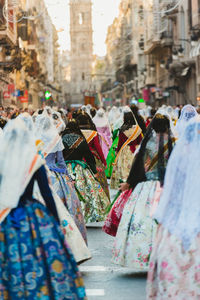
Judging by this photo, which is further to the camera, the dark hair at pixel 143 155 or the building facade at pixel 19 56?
the building facade at pixel 19 56

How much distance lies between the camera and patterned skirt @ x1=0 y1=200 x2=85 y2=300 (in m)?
5.45

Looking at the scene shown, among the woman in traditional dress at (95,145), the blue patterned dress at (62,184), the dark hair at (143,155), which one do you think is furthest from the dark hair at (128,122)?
the dark hair at (143,155)

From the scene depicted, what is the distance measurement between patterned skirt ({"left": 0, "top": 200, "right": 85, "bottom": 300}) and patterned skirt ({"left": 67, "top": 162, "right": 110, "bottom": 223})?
521 cm

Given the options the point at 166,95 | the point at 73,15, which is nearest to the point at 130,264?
the point at 166,95

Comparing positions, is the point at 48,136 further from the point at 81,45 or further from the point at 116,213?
the point at 81,45

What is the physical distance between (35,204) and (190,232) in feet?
3.77

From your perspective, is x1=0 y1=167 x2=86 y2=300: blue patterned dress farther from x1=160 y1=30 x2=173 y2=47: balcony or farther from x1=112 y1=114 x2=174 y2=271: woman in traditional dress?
x1=160 y1=30 x2=173 y2=47: balcony

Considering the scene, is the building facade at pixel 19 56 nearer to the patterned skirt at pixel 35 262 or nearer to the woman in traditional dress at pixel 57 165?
the woman in traditional dress at pixel 57 165

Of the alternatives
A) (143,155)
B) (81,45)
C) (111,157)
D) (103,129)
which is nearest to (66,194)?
(143,155)

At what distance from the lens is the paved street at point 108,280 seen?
7.21m

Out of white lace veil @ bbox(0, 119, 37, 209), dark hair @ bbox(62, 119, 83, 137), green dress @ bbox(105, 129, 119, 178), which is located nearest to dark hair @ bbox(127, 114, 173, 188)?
white lace veil @ bbox(0, 119, 37, 209)

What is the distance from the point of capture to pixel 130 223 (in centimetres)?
788

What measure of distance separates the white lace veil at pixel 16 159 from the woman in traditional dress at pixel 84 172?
4419mm

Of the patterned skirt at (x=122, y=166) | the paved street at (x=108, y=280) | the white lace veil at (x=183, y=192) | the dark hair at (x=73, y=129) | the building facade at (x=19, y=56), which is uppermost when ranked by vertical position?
the building facade at (x=19, y=56)
